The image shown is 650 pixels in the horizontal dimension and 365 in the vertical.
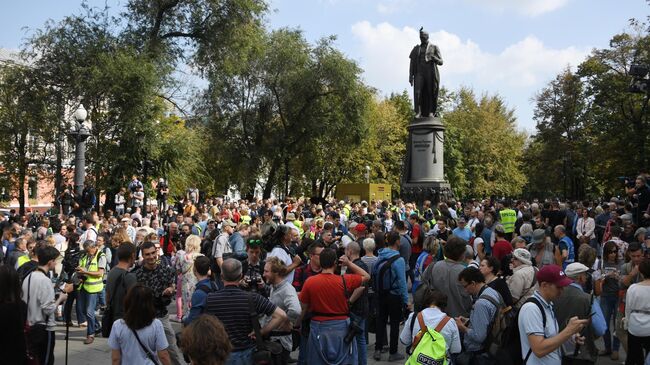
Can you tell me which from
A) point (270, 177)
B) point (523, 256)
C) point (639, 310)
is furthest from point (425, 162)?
point (270, 177)

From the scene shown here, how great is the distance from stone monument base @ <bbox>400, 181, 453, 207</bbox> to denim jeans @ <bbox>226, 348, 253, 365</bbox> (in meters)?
19.4

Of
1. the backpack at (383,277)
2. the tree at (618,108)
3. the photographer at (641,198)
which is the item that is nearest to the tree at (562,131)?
the tree at (618,108)

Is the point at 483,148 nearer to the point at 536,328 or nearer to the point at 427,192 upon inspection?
the point at 427,192

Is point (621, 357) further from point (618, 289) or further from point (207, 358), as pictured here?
point (207, 358)

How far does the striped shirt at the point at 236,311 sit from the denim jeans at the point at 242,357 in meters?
0.04

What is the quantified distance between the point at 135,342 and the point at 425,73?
69.0 ft

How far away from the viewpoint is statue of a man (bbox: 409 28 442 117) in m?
24.2

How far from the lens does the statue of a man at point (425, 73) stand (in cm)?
2416

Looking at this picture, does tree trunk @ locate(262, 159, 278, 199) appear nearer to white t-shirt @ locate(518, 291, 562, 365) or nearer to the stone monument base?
the stone monument base

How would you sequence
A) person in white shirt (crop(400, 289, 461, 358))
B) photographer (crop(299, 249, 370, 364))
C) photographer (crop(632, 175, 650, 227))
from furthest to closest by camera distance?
photographer (crop(632, 175, 650, 227))
photographer (crop(299, 249, 370, 364))
person in white shirt (crop(400, 289, 461, 358))

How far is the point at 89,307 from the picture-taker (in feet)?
34.0

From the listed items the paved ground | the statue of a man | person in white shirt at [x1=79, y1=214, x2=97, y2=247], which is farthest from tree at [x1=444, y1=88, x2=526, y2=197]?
the paved ground

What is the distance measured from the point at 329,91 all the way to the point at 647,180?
27.8 meters

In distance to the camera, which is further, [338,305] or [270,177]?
[270,177]
